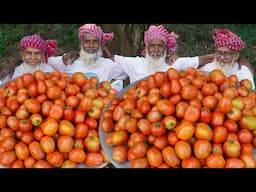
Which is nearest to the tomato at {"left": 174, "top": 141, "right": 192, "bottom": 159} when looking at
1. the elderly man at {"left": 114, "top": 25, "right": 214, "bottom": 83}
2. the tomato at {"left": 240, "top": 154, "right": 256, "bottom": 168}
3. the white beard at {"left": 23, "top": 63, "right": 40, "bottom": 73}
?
the tomato at {"left": 240, "top": 154, "right": 256, "bottom": 168}

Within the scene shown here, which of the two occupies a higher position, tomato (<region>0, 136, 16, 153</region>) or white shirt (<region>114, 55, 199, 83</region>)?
white shirt (<region>114, 55, 199, 83</region>)

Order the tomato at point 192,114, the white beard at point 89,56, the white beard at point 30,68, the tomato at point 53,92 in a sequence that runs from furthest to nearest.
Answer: the white beard at point 89,56 < the white beard at point 30,68 < the tomato at point 53,92 < the tomato at point 192,114

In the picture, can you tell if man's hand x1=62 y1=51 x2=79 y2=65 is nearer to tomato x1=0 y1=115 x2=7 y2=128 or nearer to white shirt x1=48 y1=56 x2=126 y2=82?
white shirt x1=48 y1=56 x2=126 y2=82

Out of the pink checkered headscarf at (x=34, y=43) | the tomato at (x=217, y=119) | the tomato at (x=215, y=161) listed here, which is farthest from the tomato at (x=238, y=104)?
the pink checkered headscarf at (x=34, y=43)

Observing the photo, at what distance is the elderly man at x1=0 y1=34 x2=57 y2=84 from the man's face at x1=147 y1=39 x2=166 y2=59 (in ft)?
2.92

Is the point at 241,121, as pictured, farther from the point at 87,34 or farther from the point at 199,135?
the point at 87,34

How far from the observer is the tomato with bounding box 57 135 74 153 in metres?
2.45

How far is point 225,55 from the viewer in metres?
3.40

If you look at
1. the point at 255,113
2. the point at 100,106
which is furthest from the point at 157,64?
the point at 255,113

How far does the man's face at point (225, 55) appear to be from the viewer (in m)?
3.39

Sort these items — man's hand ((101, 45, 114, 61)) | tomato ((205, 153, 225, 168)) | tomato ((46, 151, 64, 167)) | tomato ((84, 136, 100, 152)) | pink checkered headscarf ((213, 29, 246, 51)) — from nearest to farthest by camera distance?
tomato ((205, 153, 225, 168))
tomato ((46, 151, 64, 167))
tomato ((84, 136, 100, 152))
pink checkered headscarf ((213, 29, 246, 51))
man's hand ((101, 45, 114, 61))

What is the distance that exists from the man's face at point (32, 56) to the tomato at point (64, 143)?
45.2 inches

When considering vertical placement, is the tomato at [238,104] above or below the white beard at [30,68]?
below

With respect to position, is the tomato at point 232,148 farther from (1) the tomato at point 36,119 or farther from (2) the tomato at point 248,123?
(1) the tomato at point 36,119
